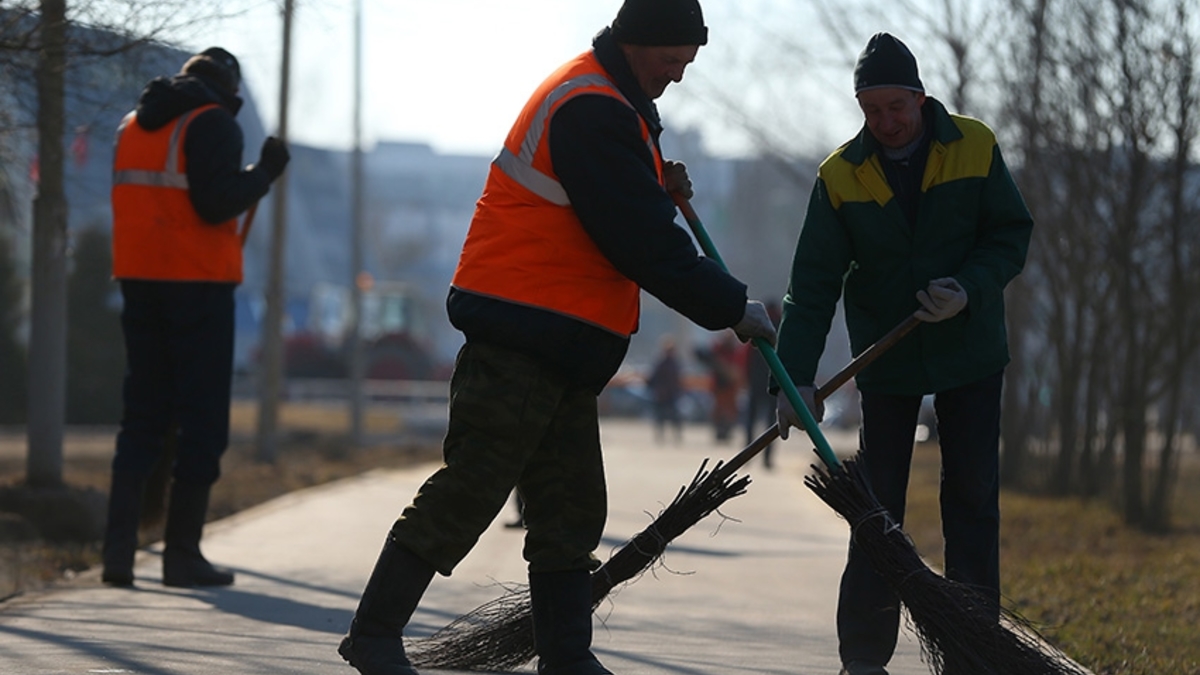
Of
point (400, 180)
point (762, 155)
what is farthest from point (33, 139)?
point (400, 180)

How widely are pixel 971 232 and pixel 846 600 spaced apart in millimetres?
1048

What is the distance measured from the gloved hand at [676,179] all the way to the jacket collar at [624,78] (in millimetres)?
596

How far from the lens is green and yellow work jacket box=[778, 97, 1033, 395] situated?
207 inches

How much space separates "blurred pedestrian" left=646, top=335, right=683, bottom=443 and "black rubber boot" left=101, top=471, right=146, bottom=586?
66.0 feet

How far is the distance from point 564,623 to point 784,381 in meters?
0.89

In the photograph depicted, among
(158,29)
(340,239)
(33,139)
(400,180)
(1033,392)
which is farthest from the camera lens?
(400,180)

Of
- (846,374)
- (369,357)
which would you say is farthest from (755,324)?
(369,357)

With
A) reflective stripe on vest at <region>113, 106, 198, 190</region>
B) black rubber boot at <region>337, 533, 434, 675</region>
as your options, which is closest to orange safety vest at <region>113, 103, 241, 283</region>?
reflective stripe on vest at <region>113, 106, 198, 190</region>

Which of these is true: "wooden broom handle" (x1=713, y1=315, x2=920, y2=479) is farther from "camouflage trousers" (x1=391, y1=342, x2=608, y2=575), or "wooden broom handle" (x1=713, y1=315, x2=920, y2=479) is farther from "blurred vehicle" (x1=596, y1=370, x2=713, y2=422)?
"blurred vehicle" (x1=596, y1=370, x2=713, y2=422)

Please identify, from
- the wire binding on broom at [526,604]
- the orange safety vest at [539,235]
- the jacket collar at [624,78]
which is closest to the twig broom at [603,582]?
the wire binding on broom at [526,604]

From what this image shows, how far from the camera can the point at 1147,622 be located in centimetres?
731

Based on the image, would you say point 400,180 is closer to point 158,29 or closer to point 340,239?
point 340,239

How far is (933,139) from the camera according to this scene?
17.3ft

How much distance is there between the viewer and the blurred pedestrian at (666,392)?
91.0ft
